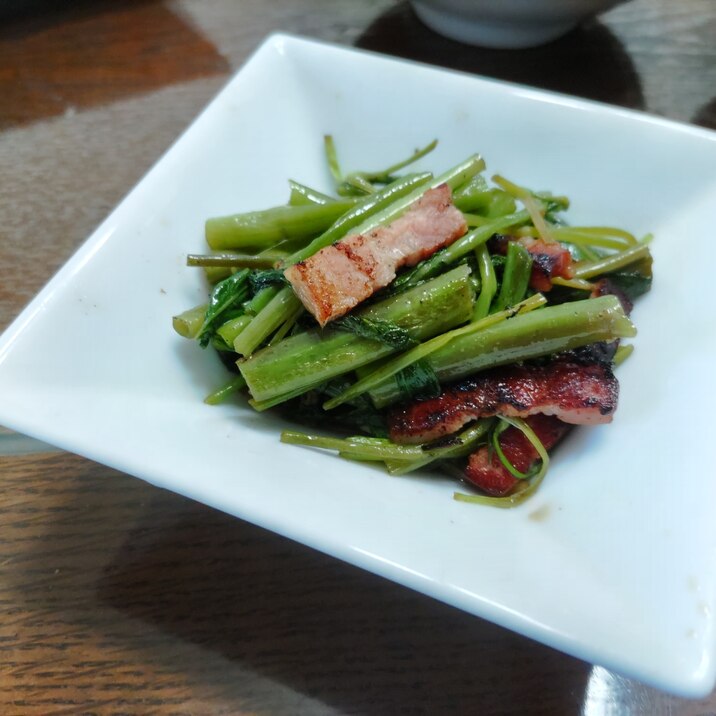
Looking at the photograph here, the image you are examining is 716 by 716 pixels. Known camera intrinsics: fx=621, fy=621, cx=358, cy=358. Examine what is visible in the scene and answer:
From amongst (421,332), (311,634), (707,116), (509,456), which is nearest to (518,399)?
(509,456)

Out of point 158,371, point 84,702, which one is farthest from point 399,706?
point 158,371

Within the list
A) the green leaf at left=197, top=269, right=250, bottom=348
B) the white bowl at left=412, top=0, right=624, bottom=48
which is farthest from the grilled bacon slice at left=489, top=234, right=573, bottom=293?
the white bowl at left=412, top=0, right=624, bottom=48

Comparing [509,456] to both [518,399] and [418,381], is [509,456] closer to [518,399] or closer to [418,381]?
[518,399]

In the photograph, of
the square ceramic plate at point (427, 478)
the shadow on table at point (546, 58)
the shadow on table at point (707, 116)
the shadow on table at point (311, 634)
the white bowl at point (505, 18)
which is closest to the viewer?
the square ceramic plate at point (427, 478)

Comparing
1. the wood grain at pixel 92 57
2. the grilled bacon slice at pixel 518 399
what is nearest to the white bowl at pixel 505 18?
the wood grain at pixel 92 57

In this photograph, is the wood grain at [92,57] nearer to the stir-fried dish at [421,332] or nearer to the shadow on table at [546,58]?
the shadow on table at [546,58]

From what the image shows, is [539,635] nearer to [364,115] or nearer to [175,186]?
[175,186]
